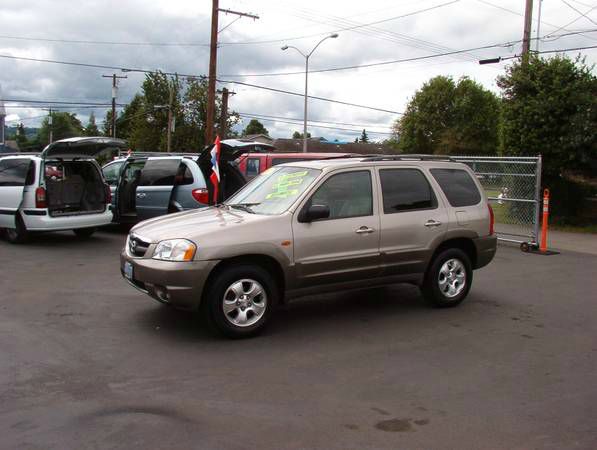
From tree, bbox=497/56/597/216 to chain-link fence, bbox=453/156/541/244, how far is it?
2145 mm

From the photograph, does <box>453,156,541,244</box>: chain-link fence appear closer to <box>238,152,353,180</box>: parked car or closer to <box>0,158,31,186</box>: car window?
<box>238,152,353,180</box>: parked car

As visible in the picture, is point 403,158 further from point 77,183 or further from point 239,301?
point 77,183

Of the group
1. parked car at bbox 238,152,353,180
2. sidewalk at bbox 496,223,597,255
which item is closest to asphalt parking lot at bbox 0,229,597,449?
sidewalk at bbox 496,223,597,255

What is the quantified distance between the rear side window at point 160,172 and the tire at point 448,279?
6.61 meters

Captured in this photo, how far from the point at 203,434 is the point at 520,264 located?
8366 millimetres

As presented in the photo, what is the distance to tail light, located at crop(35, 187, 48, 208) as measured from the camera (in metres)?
10.4

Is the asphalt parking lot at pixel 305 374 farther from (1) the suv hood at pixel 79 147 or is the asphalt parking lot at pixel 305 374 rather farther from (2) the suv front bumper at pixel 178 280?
(1) the suv hood at pixel 79 147

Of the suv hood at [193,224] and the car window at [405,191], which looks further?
the car window at [405,191]

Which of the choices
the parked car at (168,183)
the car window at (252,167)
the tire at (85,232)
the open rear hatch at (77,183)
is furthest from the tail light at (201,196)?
the car window at (252,167)

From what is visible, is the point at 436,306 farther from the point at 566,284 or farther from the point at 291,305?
the point at 566,284

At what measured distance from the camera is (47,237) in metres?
12.1

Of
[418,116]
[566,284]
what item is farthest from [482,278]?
[418,116]

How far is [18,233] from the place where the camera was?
35.6 ft

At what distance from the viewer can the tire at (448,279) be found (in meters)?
6.76
